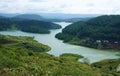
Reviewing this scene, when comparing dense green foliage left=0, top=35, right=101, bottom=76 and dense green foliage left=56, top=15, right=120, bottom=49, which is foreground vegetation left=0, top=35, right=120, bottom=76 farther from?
dense green foliage left=56, top=15, right=120, bottom=49

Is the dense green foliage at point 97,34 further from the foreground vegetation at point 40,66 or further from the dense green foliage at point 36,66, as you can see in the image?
the dense green foliage at point 36,66

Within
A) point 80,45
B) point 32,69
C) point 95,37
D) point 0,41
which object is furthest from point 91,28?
point 32,69

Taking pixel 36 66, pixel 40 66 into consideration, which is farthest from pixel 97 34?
pixel 36 66

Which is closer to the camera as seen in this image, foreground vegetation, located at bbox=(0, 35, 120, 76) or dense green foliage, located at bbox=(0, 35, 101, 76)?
Result: dense green foliage, located at bbox=(0, 35, 101, 76)

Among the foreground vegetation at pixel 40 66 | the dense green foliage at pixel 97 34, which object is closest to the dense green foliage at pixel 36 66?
the foreground vegetation at pixel 40 66

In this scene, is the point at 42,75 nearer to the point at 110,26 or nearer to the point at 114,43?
the point at 114,43

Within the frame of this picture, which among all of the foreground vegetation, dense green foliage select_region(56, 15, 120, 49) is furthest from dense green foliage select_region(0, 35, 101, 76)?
dense green foliage select_region(56, 15, 120, 49)

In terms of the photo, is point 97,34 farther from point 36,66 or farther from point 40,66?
point 36,66

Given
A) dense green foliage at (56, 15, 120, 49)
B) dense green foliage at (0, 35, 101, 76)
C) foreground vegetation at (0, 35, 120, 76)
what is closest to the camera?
dense green foliage at (0, 35, 101, 76)
